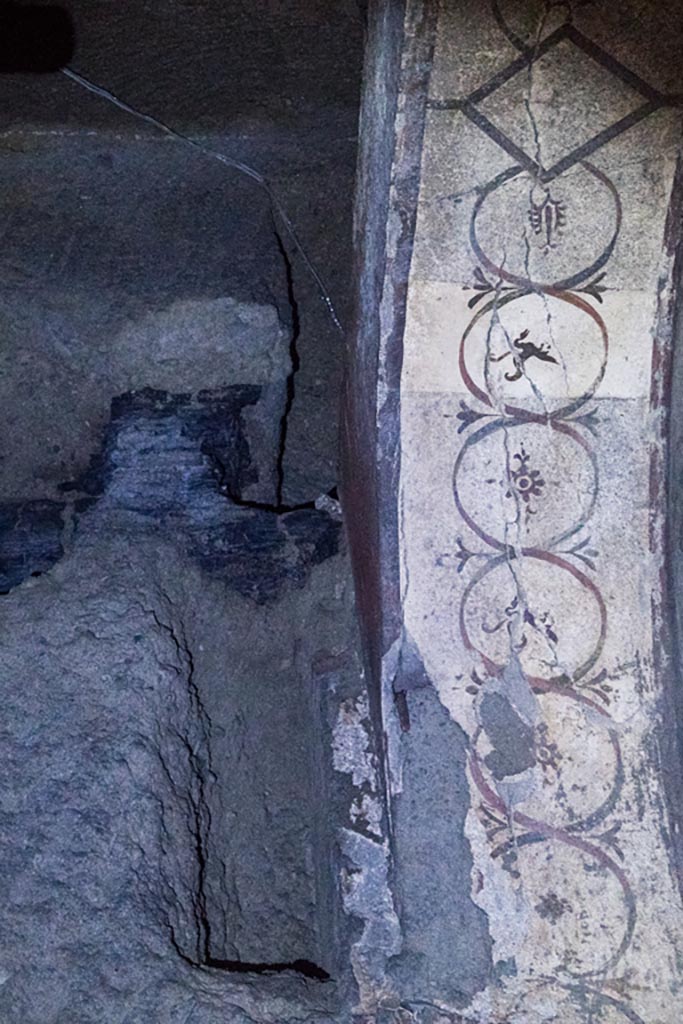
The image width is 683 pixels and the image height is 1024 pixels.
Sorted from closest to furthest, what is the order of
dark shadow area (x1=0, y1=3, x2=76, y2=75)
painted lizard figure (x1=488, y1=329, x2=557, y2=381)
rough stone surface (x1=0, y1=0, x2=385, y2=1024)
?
rough stone surface (x1=0, y1=0, x2=385, y2=1024) → painted lizard figure (x1=488, y1=329, x2=557, y2=381) → dark shadow area (x1=0, y1=3, x2=76, y2=75)

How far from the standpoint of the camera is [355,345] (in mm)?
2291

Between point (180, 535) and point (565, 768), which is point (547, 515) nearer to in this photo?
point (565, 768)

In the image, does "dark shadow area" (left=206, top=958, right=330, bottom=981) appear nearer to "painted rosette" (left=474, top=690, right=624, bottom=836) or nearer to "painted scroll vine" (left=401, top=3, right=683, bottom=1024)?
"painted scroll vine" (left=401, top=3, right=683, bottom=1024)

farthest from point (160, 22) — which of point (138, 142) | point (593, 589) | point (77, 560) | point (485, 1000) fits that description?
point (485, 1000)

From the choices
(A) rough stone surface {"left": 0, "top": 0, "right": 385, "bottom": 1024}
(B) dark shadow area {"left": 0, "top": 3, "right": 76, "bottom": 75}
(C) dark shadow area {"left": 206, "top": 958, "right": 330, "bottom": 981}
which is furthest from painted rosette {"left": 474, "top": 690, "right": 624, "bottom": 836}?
(B) dark shadow area {"left": 0, "top": 3, "right": 76, "bottom": 75}

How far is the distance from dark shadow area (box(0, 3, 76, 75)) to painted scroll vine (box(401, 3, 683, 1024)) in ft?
3.25

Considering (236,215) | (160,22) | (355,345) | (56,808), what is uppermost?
(160,22)

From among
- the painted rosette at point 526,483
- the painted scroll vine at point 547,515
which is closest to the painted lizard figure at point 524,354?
the painted scroll vine at point 547,515

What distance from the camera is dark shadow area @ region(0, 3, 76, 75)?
237 centimetres

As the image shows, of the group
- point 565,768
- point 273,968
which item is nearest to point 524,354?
point 565,768

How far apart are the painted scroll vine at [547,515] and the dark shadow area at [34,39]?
99cm

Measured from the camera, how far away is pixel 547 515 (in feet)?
6.90

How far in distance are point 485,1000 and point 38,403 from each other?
161 cm

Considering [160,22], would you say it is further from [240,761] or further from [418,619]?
[240,761]
